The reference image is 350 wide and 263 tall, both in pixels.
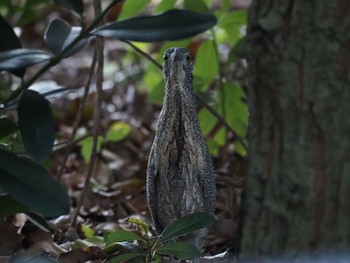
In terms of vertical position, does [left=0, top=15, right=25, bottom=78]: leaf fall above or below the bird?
above

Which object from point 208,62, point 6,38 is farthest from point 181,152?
point 208,62

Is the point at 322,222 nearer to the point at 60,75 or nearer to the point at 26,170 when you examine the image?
the point at 26,170

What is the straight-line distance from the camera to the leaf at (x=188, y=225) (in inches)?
122

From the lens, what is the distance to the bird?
3664 millimetres

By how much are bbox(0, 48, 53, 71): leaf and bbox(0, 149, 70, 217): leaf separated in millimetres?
341

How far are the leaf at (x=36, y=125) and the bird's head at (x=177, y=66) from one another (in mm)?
701

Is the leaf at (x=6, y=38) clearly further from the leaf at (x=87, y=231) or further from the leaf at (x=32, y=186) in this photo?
the leaf at (x=87, y=231)

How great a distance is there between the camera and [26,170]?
302cm

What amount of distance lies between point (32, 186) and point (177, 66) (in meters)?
0.99

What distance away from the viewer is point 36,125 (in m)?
3.06

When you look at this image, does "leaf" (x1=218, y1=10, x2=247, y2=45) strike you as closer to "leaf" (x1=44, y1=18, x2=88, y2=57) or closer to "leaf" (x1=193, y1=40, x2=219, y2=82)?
"leaf" (x1=193, y1=40, x2=219, y2=82)

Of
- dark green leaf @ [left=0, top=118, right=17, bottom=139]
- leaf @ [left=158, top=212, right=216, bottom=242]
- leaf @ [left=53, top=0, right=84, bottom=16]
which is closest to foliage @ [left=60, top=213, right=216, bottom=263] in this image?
leaf @ [left=158, top=212, right=216, bottom=242]

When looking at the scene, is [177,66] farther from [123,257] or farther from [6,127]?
[123,257]

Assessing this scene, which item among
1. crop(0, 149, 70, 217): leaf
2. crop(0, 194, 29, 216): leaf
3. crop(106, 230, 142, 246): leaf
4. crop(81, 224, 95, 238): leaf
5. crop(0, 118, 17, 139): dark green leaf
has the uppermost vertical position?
crop(0, 118, 17, 139): dark green leaf
